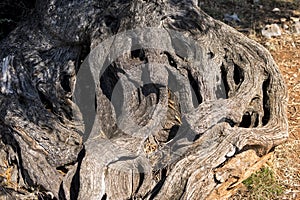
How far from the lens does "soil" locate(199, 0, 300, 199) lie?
5.14m

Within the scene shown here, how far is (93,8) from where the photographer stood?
5.60 m

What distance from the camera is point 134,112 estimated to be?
4711 mm

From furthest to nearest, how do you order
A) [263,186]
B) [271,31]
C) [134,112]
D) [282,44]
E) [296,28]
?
[296,28], [271,31], [282,44], [263,186], [134,112]

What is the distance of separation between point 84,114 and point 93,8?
109cm

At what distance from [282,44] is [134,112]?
10.4ft

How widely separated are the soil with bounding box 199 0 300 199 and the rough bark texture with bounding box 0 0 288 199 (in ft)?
1.84

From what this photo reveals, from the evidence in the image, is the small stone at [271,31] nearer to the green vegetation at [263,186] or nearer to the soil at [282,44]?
the soil at [282,44]

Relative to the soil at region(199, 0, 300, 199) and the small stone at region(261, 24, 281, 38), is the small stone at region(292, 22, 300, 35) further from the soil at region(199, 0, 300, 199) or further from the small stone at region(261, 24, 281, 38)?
the small stone at region(261, 24, 281, 38)

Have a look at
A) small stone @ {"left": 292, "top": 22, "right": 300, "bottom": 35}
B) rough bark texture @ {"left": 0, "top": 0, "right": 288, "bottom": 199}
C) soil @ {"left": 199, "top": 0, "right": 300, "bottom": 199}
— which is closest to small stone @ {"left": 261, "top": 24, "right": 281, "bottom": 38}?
soil @ {"left": 199, "top": 0, "right": 300, "bottom": 199}

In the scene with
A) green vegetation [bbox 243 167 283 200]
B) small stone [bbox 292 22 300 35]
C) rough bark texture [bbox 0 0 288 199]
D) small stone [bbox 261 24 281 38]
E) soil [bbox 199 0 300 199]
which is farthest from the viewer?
small stone [bbox 292 22 300 35]

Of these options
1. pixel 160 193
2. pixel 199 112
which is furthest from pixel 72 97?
pixel 160 193

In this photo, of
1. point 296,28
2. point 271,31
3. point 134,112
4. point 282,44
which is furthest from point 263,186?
point 296,28

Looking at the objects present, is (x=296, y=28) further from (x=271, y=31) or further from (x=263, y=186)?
(x=263, y=186)

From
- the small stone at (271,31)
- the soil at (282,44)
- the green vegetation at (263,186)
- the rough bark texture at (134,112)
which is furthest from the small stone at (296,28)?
the green vegetation at (263,186)
